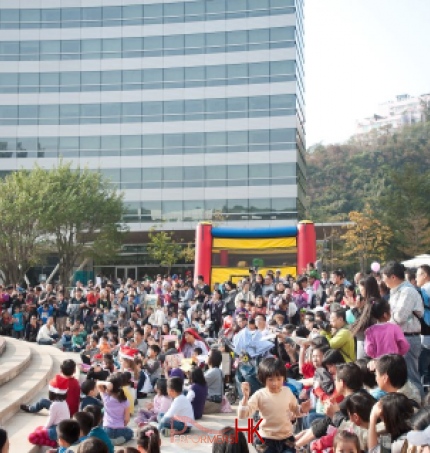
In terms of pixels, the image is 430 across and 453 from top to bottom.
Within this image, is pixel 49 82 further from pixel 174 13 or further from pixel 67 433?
pixel 67 433

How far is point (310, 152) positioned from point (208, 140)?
1481 inches

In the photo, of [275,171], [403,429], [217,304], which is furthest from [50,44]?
[403,429]

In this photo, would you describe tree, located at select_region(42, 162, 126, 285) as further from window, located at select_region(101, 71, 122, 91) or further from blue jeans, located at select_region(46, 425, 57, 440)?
blue jeans, located at select_region(46, 425, 57, 440)

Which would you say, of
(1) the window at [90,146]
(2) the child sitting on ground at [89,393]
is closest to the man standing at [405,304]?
(2) the child sitting on ground at [89,393]

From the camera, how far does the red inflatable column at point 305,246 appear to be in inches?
757

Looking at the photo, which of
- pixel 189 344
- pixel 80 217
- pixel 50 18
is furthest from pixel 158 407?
pixel 50 18

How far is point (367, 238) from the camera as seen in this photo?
35000 millimetres

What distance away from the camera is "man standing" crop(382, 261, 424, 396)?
6230 mm

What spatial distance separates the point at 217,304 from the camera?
1506 centimetres

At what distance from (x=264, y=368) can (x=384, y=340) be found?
1.59m

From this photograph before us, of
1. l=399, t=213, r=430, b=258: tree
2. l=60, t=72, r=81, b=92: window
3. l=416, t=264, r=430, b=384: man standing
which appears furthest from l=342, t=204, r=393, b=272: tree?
l=416, t=264, r=430, b=384: man standing

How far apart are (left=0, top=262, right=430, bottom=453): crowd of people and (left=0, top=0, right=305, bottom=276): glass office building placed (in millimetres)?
21686

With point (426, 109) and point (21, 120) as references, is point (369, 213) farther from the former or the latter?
point (426, 109)

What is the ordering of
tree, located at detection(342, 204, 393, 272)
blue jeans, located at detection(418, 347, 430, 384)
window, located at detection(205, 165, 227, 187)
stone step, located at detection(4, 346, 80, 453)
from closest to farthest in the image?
1. stone step, located at detection(4, 346, 80, 453)
2. blue jeans, located at detection(418, 347, 430, 384)
3. tree, located at detection(342, 204, 393, 272)
4. window, located at detection(205, 165, 227, 187)
